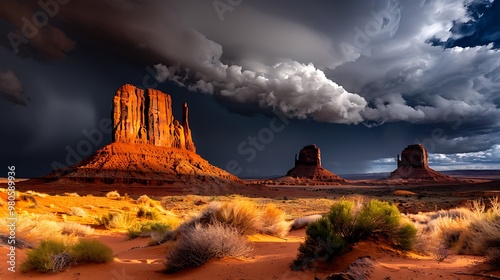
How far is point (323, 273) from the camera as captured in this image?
5.04 meters

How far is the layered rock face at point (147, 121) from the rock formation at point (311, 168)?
74059 millimetres

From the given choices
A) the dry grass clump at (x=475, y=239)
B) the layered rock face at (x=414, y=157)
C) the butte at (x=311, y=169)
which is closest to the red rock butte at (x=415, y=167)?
the layered rock face at (x=414, y=157)

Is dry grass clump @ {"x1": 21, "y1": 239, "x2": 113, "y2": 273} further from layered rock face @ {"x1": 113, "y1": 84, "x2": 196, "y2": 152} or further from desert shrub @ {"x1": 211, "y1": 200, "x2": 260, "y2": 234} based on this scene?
layered rock face @ {"x1": 113, "y1": 84, "x2": 196, "y2": 152}

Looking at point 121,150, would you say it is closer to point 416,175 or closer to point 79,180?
point 79,180

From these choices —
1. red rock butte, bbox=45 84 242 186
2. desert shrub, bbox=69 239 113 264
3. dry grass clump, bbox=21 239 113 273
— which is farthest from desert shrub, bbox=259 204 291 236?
red rock butte, bbox=45 84 242 186

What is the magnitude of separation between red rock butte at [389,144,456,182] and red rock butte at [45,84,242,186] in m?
104

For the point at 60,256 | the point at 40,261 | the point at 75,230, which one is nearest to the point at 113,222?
the point at 75,230

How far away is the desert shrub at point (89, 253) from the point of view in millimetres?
6141

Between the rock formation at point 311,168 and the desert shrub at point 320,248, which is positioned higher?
the rock formation at point 311,168

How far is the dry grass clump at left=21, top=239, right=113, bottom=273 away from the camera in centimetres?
567

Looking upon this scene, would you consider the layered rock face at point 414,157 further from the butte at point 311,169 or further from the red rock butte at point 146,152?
the red rock butte at point 146,152

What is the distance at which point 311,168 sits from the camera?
158 m

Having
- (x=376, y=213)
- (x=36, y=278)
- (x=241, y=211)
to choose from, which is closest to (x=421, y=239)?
(x=376, y=213)

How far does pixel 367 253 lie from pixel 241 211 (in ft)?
13.4
